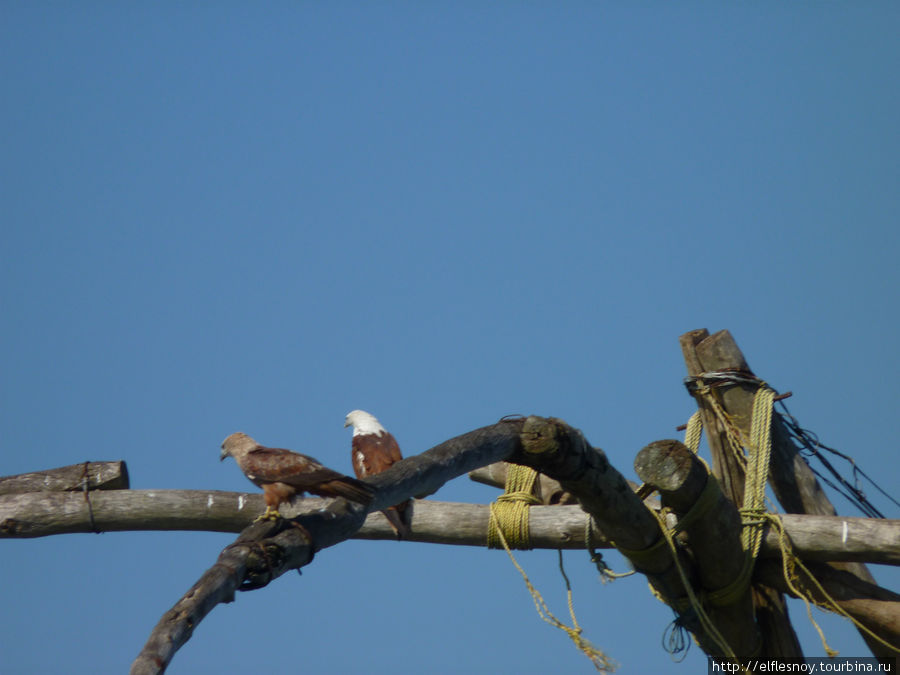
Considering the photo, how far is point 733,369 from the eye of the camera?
578cm

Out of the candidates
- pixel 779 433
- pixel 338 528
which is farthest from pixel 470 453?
pixel 779 433

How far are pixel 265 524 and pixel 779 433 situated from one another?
3.54m

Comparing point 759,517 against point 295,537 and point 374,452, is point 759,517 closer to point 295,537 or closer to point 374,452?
point 295,537

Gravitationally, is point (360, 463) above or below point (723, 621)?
above

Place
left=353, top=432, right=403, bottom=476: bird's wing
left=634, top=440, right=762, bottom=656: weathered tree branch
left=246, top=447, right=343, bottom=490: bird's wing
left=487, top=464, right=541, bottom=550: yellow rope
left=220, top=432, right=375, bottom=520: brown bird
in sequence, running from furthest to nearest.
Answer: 1. left=353, top=432, right=403, bottom=476: bird's wing
2. left=487, top=464, right=541, bottom=550: yellow rope
3. left=246, top=447, right=343, bottom=490: bird's wing
4. left=634, top=440, right=762, bottom=656: weathered tree branch
5. left=220, top=432, right=375, bottom=520: brown bird

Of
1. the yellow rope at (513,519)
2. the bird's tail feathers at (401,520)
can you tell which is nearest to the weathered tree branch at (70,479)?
the bird's tail feathers at (401,520)

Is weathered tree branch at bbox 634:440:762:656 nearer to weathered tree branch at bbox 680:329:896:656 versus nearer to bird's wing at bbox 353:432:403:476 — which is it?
weathered tree branch at bbox 680:329:896:656

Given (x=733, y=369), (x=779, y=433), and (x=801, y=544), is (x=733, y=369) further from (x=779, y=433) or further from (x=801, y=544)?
(x=801, y=544)

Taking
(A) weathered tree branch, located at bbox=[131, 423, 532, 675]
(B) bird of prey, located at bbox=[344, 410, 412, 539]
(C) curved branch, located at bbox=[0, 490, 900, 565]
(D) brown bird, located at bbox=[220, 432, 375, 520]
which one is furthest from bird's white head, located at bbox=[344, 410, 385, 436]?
(A) weathered tree branch, located at bbox=[131, 423, 532, 675]

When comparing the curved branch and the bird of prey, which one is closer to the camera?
the curved branch

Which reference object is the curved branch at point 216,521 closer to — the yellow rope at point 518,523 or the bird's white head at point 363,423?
the yellow rope at point 518,523

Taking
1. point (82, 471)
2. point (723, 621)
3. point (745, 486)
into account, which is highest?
point (82, 471)

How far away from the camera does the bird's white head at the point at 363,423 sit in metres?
Result: 9.61

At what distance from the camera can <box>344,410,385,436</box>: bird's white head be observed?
9.61 meters
